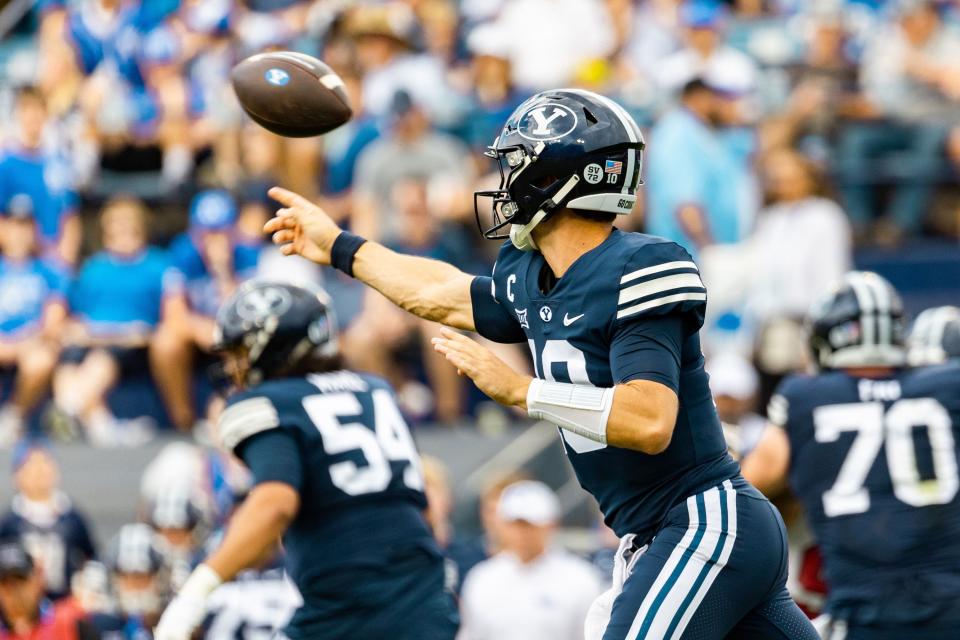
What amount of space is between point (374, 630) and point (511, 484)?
11.1 ft

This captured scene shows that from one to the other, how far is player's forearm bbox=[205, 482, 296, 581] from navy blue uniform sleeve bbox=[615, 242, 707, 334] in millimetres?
1376

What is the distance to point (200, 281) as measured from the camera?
10.3 meters

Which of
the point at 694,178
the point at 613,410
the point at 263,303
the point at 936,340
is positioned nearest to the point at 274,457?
the point at 263,303

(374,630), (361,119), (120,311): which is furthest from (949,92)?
(374,630)

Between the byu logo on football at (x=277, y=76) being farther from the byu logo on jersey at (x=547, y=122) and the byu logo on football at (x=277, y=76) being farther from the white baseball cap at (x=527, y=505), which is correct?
the white baseball cap at (x=527, y=505)

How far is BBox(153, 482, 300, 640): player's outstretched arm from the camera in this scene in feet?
15.2

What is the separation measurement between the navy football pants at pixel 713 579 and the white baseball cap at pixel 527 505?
3.88 metres

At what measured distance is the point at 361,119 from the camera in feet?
34.6

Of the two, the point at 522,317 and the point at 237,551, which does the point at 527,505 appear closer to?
the point at 237,551

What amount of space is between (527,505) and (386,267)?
358 cm

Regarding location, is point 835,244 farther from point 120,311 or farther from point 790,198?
point 120,311

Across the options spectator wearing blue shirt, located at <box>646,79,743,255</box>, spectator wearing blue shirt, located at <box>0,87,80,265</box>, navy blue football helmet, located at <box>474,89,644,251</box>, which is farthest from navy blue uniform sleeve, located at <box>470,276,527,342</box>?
spectator wearing blue shirt, located at <box>0,87,80,265</box>

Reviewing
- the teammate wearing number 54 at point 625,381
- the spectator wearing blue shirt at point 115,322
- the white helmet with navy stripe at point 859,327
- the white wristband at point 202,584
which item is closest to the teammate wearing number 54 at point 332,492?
the white wristband at point 202,584

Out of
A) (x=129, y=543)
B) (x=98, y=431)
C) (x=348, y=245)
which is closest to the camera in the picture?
(x=348, y=245)
